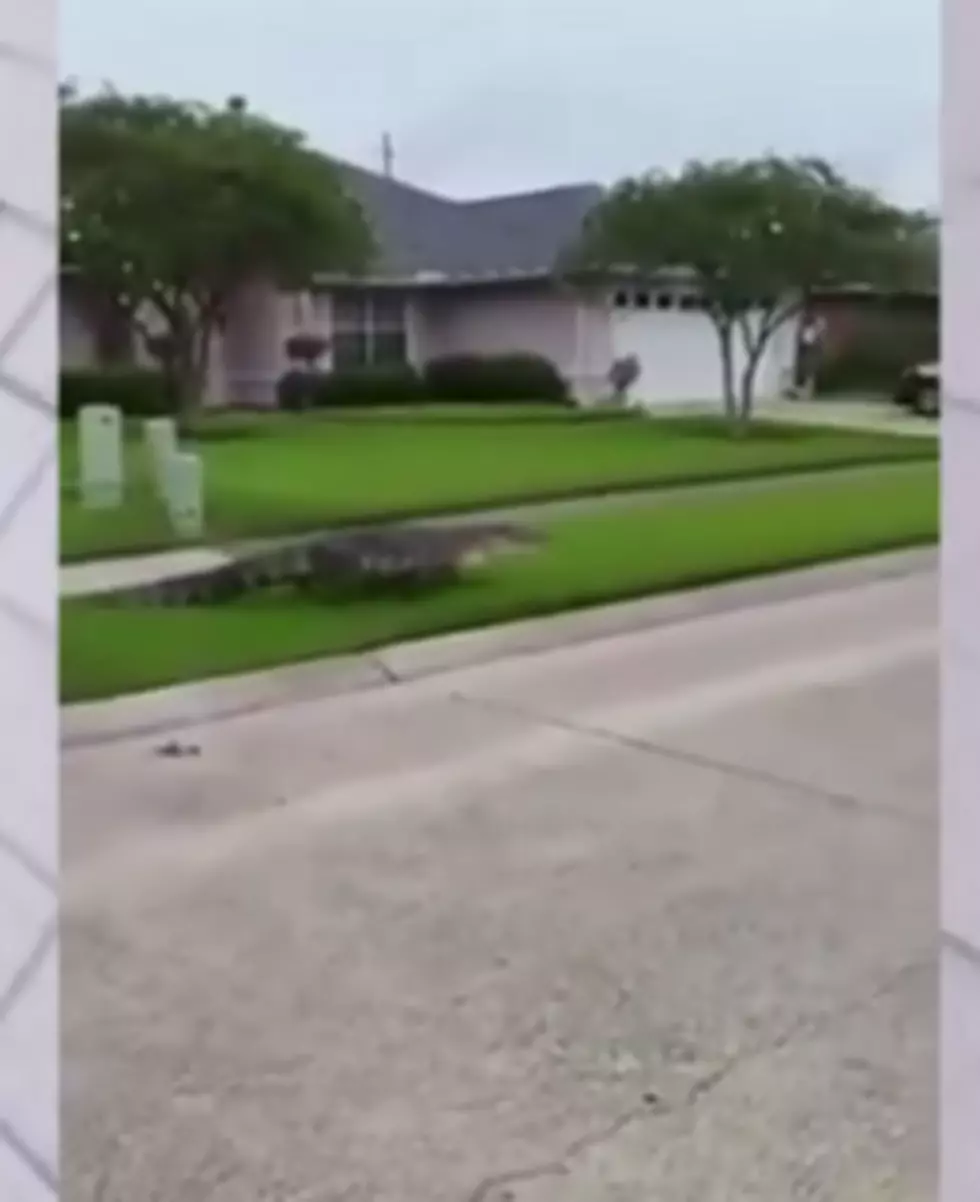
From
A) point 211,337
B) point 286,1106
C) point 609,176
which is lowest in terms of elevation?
point 286,1106

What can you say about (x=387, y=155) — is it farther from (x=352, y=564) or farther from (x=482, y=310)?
(x=352, y=564)

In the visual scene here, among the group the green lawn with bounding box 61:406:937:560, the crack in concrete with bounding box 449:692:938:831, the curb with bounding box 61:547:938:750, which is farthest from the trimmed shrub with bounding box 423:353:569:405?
the crack in concrete with bounding box 449:692:938:831

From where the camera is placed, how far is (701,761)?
379cm

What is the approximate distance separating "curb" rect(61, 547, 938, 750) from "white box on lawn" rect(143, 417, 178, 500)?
238 cm

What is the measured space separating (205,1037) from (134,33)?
7.07 m

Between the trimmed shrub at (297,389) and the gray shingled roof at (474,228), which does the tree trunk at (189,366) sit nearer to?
the trimmed shrub at (297,389)

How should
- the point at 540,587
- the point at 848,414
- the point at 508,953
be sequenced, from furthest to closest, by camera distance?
the point at 848,414
the point at 540,587
the point at 508,953

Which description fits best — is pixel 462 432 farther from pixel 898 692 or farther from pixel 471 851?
pixel 471 851

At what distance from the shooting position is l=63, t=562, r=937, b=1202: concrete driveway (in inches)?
75.6

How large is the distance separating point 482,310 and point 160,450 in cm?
824

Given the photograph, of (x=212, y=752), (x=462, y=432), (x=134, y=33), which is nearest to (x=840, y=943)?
(x=212, y=752)

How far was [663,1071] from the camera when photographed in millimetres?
2141

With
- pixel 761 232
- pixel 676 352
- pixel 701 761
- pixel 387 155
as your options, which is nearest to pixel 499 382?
pixel 676 352

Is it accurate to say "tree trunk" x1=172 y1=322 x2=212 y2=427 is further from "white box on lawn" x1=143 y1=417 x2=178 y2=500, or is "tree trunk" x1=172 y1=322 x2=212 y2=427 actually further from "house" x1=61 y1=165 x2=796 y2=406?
"white box on lawn" x1=143 y1=417 x2=178 y2=500
